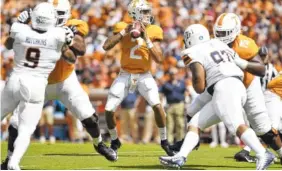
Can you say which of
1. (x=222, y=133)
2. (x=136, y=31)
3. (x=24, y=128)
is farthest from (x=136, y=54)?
(x=222, y=133)

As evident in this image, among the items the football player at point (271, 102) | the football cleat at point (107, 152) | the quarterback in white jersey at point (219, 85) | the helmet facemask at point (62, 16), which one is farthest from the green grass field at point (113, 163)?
the helmet facemask at point (62, 16)

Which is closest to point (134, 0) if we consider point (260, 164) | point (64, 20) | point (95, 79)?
point (64, 20)

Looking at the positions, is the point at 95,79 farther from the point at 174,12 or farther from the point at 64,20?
the point at 64,20

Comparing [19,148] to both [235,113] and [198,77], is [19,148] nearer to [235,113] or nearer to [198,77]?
[198,77]

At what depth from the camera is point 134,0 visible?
10.3 meters

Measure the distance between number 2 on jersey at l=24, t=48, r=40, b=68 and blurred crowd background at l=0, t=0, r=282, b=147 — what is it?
296 inches

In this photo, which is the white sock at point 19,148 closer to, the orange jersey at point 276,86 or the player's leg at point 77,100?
the player's leg at point 77,100

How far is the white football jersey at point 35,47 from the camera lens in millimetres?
7805

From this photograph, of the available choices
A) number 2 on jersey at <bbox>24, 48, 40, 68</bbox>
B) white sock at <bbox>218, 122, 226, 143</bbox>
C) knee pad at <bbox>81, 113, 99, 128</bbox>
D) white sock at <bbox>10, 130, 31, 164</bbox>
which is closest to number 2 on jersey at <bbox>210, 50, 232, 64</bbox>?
A: knee pad at <bbox>81, 113, 99, 128</bbox>

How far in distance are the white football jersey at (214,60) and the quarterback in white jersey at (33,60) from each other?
1261 millimetres

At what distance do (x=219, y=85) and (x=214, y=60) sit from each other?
0.25 m

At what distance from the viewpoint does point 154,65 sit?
670 inches

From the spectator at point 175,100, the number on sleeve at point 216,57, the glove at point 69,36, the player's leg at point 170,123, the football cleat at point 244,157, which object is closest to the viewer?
the glove at point 69,36

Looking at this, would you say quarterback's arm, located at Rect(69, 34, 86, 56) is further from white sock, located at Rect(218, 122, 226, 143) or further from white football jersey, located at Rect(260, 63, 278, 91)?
white sock, located at Rect(218, 122, 226, 143)
